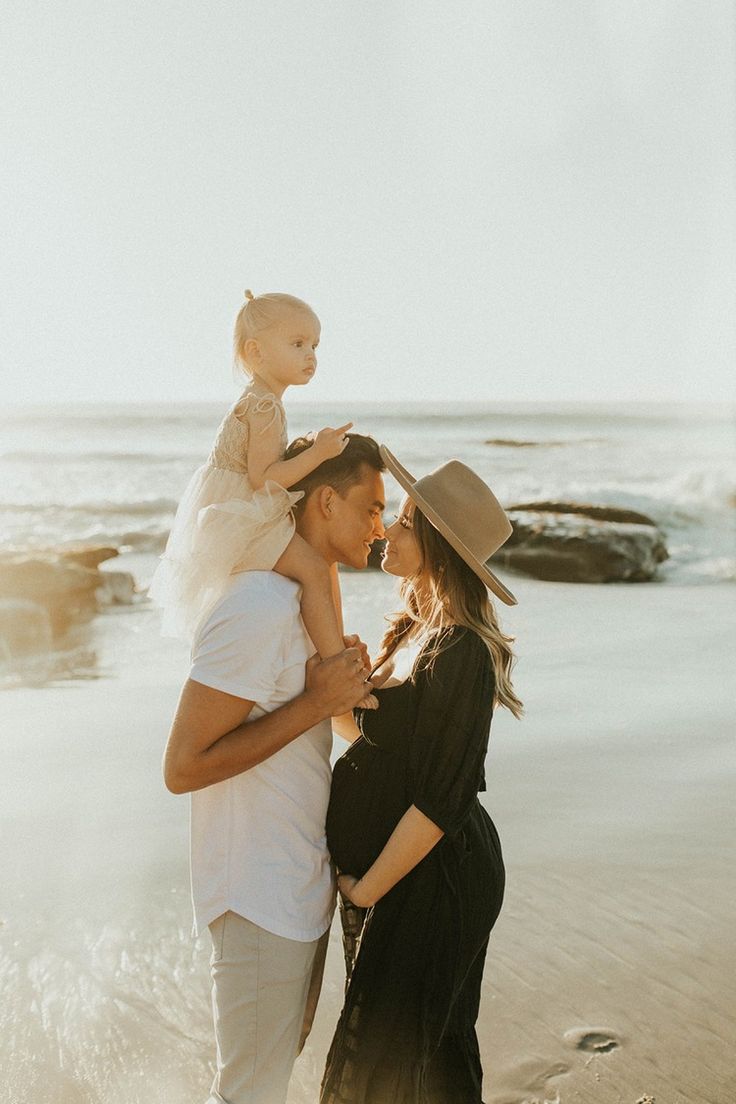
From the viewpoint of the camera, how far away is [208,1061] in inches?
139

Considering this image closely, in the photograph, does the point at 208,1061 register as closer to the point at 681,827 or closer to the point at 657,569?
the point at 681,827

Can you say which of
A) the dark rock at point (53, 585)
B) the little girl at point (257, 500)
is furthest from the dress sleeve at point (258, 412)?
the dark rock at point (53, 585)

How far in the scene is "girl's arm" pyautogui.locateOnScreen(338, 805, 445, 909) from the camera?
258cm

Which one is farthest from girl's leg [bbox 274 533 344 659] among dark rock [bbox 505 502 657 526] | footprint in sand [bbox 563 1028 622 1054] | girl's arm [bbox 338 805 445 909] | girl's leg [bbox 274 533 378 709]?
dark rock [bbox 505 502 657 526]

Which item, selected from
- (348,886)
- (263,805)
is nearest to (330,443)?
(263,805)

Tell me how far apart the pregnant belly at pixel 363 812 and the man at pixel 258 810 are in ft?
0.12

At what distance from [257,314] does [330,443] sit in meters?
0.90

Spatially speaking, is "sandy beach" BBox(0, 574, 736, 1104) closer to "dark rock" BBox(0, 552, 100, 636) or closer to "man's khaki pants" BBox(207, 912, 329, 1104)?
"man's khaki pants" BBox(207, 912, 329, 1104)

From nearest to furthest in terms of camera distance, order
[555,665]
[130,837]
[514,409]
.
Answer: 1. [130,837]
2. [555,665]
3. [514,409]

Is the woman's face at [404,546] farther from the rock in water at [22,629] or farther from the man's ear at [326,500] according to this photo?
the rock in water at [22,629]

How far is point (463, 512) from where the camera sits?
9.45 ft

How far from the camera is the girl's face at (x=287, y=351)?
3.76m

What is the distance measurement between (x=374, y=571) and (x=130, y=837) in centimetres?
724

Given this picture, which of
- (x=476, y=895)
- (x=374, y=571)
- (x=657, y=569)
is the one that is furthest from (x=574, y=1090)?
(x=657, y=569)
